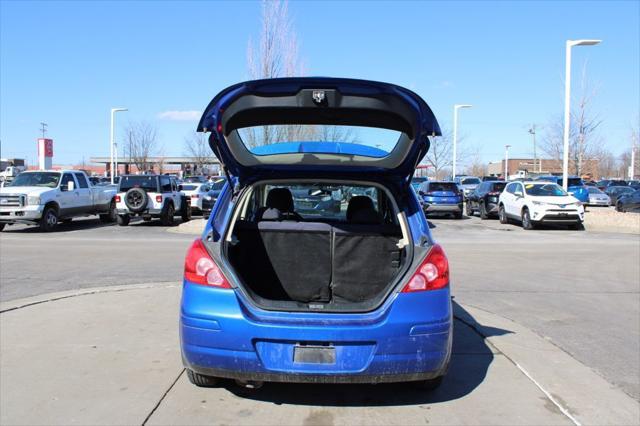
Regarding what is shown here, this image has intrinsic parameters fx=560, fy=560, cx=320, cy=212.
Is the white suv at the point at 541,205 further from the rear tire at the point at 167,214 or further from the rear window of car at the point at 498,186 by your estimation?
the rear tire at the point at 167,214

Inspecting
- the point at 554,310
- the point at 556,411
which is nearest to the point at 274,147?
the point at 556,411

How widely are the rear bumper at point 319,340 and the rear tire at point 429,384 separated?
1.37 feet

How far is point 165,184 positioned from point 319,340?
1807 cm

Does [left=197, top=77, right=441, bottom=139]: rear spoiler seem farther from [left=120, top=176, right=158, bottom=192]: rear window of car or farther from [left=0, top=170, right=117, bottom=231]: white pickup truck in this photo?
[left=120, top=176, right=158, bottom=192]: rear window of car

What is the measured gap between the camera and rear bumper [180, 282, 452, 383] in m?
3.57

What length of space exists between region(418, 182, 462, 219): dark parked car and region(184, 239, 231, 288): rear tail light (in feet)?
67.8

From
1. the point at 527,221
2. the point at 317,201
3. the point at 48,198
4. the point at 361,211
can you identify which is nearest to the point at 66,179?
the point at 48,198

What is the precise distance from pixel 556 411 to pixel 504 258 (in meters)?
8.39

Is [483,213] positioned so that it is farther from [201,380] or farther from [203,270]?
[203,270]

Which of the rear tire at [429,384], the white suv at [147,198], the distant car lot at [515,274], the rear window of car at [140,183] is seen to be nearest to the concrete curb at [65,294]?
the distant car lot at [515,274]

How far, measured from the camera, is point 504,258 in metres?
12.0

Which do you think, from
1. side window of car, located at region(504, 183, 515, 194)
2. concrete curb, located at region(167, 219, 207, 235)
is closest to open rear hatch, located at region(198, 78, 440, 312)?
concrete curb, located at region(167, 219, 207, 235)

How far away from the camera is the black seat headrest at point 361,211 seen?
4.87m

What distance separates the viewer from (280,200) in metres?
5.37
